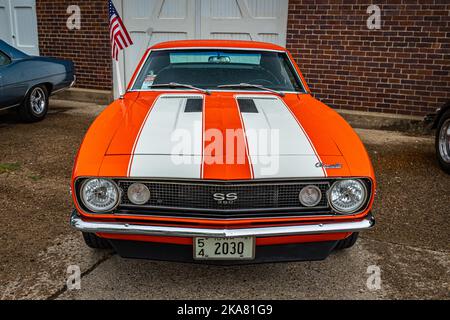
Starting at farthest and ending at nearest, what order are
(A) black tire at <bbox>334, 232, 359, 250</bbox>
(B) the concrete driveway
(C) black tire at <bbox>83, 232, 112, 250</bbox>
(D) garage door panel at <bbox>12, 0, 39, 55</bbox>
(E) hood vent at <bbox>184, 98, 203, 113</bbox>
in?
(D) garage door panel at <bbox>12, 0, 39, 55</bbox>, (E) hood vent at <bbox>184, 98, 203, 113</bbox>, (A) black tire at <bbox>334, 232, 359, 250</bbox>, (C) black tire at <bbox>83, 232, 112, 250</bbox>, (B) the concrete driveway

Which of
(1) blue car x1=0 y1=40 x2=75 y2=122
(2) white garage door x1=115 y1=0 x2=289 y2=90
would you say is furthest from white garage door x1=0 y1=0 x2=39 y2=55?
(1) blue car x1=0 y1=40 x2=75 y2=122

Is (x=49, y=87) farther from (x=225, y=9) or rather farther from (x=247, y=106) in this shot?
(x=247, y=106)

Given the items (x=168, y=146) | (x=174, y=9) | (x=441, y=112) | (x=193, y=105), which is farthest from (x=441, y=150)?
(x=174, y=9)

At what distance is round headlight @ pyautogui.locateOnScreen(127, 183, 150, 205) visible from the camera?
2.28 m

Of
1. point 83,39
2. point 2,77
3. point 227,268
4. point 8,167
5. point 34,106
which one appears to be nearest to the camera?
point 227,268

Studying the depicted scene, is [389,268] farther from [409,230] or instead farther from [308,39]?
[308,39]

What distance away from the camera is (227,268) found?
2.78m

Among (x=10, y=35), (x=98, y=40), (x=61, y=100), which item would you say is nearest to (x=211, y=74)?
(x=98, y=40)

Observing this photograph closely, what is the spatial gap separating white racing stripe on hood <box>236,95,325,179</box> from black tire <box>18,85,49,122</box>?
493cm

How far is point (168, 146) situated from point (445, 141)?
3749 millimetres

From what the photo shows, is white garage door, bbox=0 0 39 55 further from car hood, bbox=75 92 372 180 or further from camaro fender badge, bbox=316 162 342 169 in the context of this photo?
camaro fender badge, bbox=316 162 342 169

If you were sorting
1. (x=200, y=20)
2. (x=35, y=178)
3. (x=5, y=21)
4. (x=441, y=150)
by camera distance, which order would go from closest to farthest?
1. (x=35, y=178)
2. (x=441, y=150)
3. (x=200, y=20)
4. (x=5, y=21)

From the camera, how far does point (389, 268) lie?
282 centimetres

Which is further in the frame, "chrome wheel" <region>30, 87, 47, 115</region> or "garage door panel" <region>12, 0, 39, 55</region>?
"garage door panel" <region>12, 0, 39, 55</region>
